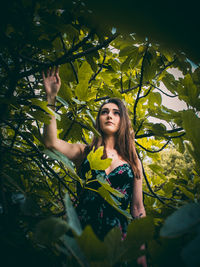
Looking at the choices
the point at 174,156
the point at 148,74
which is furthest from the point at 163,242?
the point at 174,156

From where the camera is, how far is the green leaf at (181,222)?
0.26 meters

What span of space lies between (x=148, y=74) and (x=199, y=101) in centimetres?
47

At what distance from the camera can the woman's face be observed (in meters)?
1.67

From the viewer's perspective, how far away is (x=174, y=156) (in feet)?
58.5

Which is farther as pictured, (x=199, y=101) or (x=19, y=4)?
(x=199, y=101)

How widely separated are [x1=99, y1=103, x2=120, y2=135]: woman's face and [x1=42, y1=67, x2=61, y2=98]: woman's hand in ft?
2.53

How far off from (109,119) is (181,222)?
1430 mm

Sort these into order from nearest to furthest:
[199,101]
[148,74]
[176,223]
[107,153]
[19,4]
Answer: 1. [176,223]
2. [19,4]
3. [199,101]
4. [148,74]
5. [107,153]

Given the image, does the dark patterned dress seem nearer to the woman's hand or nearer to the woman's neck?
the woman's neck

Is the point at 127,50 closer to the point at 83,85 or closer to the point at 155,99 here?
the point at 83,85

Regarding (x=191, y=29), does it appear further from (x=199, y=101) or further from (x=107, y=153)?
(x=107, y=153)

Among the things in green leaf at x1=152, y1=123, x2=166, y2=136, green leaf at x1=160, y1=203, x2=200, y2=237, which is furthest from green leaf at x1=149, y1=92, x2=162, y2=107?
green leaf at x1=160, y1=203, x2=200, y2=237

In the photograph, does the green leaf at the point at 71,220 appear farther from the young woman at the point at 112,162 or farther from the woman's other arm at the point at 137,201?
the woman's other arm at the point at 137,201

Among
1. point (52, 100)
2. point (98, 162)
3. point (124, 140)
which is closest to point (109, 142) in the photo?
point (124, 140)
